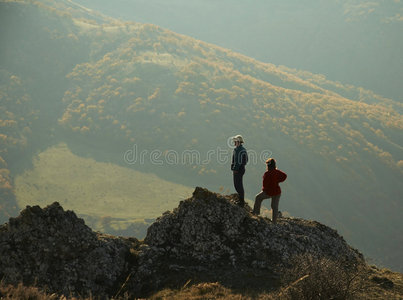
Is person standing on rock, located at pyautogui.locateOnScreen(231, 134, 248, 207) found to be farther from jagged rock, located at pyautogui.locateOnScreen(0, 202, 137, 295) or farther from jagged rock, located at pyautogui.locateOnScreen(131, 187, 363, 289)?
jagged rock, located at pyautogui.locateOnScreen(0, 202, 137, 295)

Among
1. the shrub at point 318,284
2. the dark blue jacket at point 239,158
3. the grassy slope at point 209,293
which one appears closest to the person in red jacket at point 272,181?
the dark blue jacket at point 239,158

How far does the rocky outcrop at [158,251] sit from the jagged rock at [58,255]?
0.02 metres

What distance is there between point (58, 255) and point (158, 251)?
2693mm

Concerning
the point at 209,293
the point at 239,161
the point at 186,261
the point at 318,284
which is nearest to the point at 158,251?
the point at 186,261

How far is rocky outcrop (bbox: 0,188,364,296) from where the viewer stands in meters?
9.29

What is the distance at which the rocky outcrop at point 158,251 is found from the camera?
9.29 m

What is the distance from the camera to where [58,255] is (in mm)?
9578

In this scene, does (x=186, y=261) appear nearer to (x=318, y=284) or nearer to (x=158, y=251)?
(x=158, y=251)

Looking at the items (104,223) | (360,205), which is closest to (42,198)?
(104,223)

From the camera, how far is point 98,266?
9.77 metres

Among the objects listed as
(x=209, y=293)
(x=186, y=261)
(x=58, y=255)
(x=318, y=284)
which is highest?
(x=318, y=284)

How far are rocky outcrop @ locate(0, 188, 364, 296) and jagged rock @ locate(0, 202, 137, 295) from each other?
0.07ft

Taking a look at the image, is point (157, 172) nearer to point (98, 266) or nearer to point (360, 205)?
point (360, 205)

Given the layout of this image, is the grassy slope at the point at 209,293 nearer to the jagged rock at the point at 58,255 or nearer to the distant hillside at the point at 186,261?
the distant hillside at the point at 186,261
